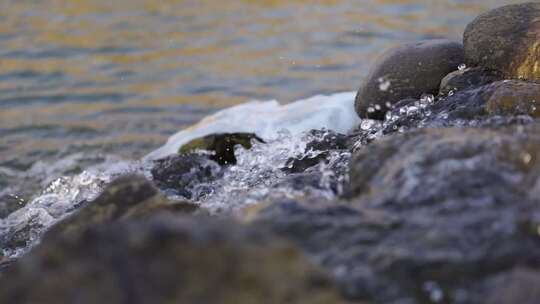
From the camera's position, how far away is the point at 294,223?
1912 mm

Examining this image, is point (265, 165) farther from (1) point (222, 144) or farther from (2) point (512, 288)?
(2) point (512, 288)

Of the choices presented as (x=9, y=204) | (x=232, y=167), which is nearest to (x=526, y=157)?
(x=232, y=167)

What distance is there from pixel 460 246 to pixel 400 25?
699cm

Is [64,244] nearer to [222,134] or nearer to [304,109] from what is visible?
[222,134]

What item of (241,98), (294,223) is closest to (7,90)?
(241,98)

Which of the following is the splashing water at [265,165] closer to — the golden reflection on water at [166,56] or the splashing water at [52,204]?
the splashing water at [52,204]

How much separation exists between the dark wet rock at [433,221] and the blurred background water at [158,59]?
440cm

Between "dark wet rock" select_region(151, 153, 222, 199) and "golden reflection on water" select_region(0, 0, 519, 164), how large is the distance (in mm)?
1559

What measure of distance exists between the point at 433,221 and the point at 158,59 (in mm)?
6615

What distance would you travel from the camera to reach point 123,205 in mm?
2375

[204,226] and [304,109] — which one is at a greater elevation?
[204,226]

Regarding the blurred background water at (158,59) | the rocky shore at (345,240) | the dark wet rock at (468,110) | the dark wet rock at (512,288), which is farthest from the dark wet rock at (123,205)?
the blurred background water at (158,59)

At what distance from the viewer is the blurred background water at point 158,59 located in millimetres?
6910

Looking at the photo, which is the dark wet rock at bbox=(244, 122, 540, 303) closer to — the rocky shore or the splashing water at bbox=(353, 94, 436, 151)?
the rocky shore
